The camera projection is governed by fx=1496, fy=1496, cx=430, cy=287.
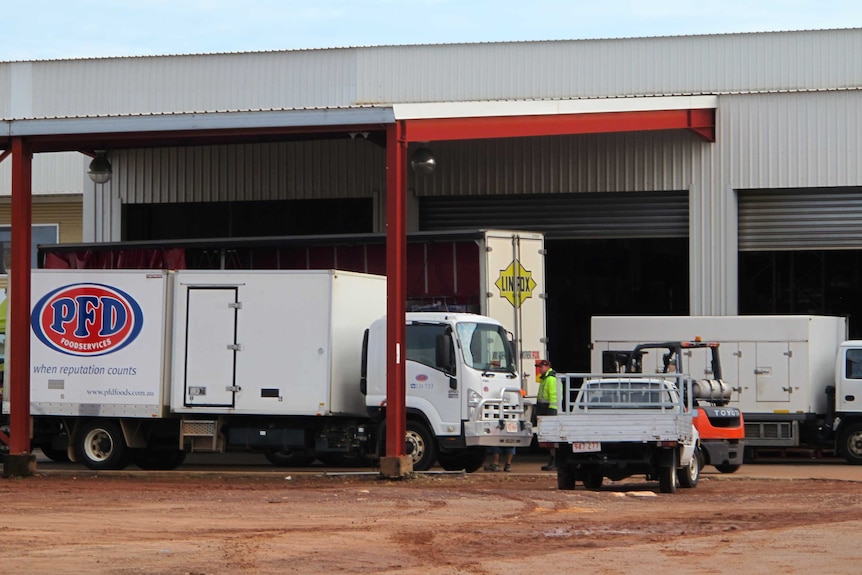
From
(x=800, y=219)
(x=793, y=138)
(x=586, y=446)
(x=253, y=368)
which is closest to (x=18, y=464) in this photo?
(x=253, y=368)

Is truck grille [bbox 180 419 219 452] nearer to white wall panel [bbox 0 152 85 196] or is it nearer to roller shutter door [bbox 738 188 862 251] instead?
roller shutter door [bbox 738 188 862 251]

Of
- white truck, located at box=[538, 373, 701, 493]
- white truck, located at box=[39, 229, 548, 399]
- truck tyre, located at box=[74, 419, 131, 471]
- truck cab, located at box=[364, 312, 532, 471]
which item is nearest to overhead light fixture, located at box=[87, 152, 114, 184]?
white truck, located at box=[39, 229, 548, 399]

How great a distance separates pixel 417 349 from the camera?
21.3 metres

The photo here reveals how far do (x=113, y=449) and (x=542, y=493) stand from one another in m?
7.22

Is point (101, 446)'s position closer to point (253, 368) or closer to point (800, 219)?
point (253, 368)

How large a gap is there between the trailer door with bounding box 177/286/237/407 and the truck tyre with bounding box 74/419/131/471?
1.43 meters

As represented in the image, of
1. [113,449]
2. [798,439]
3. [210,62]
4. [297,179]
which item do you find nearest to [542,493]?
[113,449]

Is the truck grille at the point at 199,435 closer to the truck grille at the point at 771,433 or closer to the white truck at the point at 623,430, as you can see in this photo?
the white truck at the point at 623,430

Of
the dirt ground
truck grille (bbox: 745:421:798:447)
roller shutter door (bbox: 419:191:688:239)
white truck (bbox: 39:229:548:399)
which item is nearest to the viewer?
the dirt ground

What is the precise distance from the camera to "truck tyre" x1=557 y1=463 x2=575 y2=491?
18.8m

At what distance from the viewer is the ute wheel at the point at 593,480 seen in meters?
19.1

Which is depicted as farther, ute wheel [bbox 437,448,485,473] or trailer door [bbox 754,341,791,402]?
trailer door [bbox 754,341,791,402]

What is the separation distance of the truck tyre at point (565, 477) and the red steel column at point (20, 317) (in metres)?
7.77

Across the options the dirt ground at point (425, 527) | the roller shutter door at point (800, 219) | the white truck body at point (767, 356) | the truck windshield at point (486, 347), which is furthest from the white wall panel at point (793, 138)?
the dirt ground at point (425, 527)
